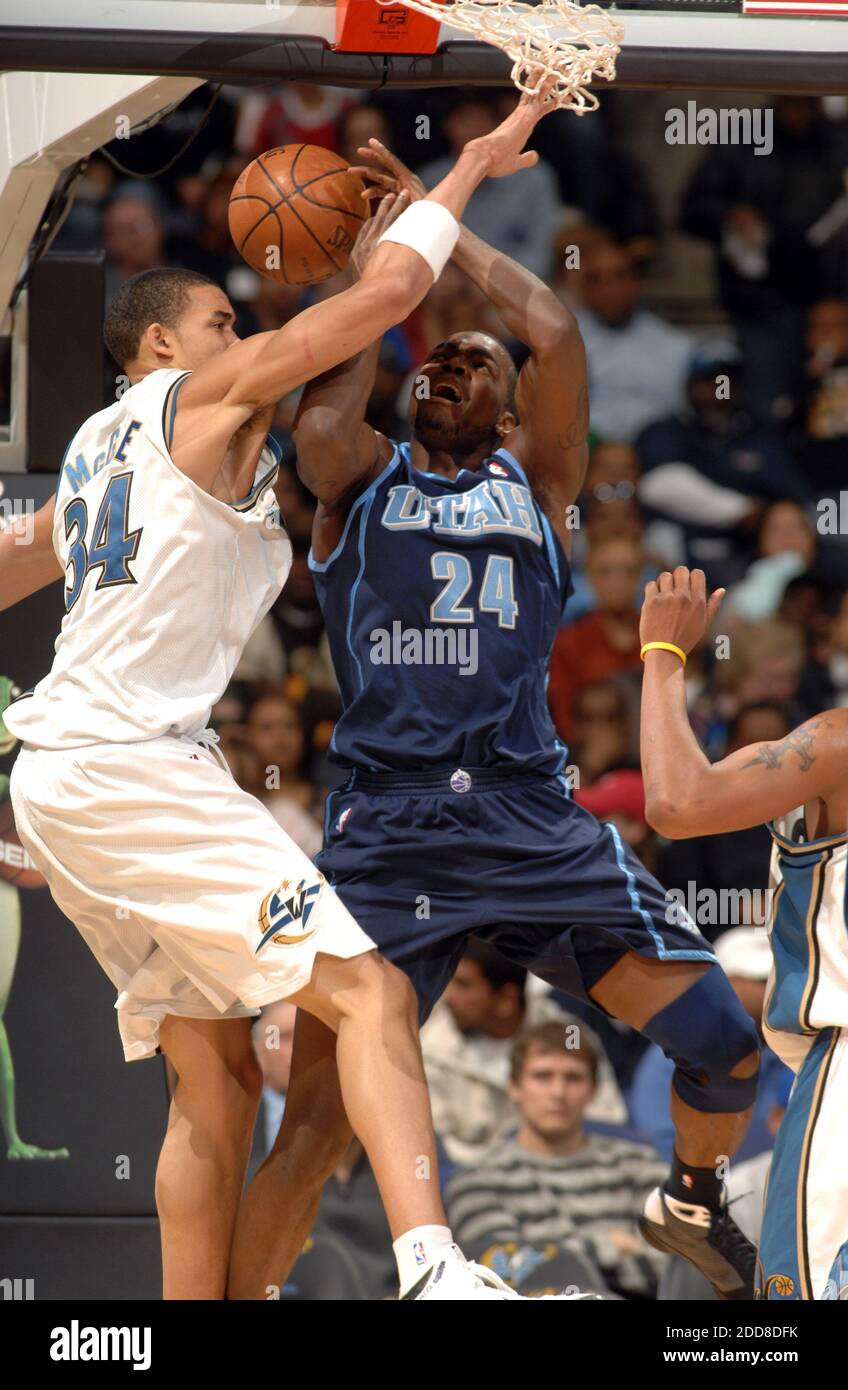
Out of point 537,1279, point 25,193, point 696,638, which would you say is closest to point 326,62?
point 25,193

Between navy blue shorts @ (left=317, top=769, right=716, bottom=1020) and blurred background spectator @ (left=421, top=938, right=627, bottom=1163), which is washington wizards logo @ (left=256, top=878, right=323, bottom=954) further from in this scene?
blurred background spectator @ (left=421, top=938, right=627, bottom=1163)

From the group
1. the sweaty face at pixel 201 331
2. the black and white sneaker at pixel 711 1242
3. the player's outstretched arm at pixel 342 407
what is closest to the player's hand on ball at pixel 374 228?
the player's outstretched arm at pixel 342 407

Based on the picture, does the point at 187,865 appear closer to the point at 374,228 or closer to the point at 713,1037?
the point at 713,1037

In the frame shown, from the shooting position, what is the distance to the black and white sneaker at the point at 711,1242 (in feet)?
14.0

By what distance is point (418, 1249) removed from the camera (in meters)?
3.23

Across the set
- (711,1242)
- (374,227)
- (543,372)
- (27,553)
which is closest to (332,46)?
(374,227)

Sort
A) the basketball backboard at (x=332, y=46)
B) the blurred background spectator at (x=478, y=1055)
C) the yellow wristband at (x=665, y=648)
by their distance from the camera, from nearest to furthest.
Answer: the yellow wristband at (x=665, y=648) < the basketball backboard at (x=332, y=46) < the blurred background spectator at (x=478, y=1055)

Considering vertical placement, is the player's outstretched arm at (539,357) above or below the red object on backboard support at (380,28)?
below

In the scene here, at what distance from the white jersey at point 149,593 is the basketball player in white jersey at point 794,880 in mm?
905

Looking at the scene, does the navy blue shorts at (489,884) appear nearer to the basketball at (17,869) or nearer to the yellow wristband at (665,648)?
the yellow wristband at (665,648)

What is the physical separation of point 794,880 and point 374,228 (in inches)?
71.1
